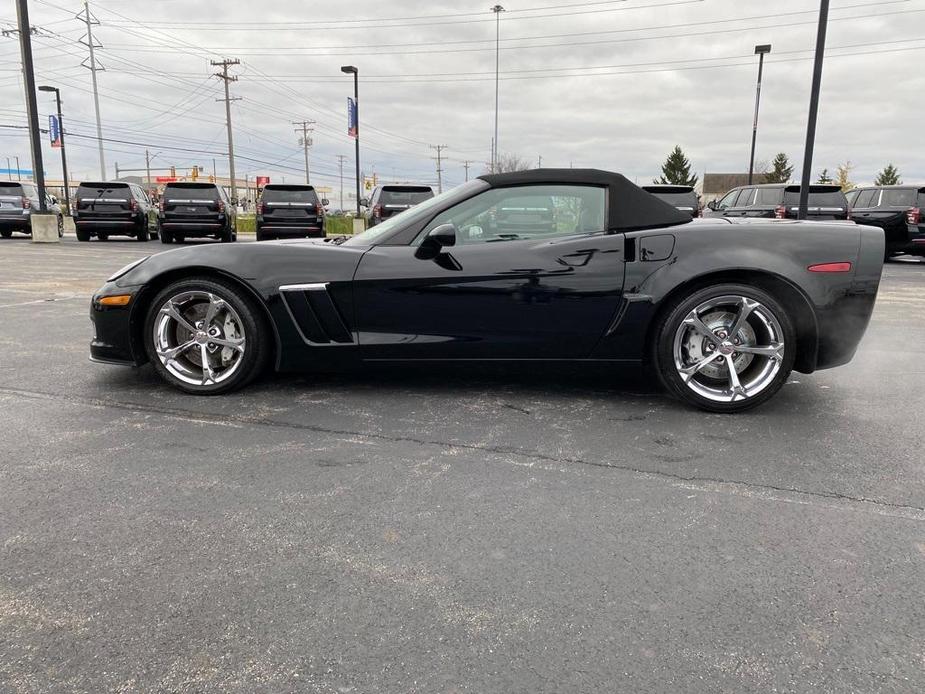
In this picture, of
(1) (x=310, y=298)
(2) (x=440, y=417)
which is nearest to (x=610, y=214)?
(2) (x=440, y=417)

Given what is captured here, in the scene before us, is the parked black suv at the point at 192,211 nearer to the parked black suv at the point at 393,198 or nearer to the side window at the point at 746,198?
the parked black suv at the point at 393,198

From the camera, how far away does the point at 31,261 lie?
41.0 ft

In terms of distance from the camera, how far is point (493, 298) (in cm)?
367

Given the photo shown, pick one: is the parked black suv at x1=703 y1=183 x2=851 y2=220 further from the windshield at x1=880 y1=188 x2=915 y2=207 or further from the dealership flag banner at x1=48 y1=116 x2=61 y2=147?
the dealership flag banner at x1=48 y1=116 x2=61 y2=147

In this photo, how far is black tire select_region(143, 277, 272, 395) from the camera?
12.6ft

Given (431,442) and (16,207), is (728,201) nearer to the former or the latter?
(431,442)

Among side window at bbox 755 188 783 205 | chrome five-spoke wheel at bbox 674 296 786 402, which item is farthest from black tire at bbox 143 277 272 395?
side window at bbox 755 188 783 205

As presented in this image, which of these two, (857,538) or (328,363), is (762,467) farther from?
(328,363)

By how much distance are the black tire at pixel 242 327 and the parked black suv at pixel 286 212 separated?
13416mm

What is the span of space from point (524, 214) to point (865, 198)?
46.6ft

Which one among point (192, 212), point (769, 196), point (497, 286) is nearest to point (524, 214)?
point (497, 286)

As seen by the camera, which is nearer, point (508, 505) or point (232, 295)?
point (508, 505)

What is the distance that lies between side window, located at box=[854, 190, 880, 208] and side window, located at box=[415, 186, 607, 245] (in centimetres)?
1367

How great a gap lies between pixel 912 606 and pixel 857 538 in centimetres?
40
